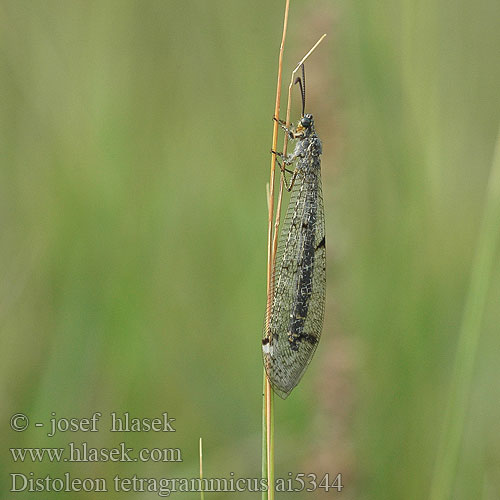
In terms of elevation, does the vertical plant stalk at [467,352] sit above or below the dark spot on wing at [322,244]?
below

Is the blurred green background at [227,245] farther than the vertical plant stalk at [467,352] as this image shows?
Yes

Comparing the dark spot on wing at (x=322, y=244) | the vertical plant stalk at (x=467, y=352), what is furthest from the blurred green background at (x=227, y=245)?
the vertical plant stalk at (x=467, y=352)

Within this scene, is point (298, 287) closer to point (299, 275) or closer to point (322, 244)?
point (299, 275)

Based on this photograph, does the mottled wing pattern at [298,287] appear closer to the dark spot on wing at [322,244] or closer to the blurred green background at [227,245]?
the dark spot on wing at [322,244]

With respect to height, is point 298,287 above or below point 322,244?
below

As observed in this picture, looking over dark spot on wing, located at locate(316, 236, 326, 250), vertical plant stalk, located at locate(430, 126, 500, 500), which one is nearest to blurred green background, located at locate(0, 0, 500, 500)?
dark spot on wing, located at locate(316, 236, 326, 250)

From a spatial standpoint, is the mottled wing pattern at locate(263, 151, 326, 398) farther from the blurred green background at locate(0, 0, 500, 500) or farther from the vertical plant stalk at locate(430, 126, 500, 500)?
the vertical plant stalk at locate(430, 126, 500, 500)

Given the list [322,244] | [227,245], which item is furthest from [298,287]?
[227,245]
